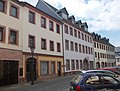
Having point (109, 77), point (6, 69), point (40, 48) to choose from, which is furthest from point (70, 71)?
point (109, 77)

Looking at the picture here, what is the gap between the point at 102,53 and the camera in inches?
2534

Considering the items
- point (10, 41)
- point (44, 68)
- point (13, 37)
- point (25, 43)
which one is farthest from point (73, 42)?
point (10, 41)

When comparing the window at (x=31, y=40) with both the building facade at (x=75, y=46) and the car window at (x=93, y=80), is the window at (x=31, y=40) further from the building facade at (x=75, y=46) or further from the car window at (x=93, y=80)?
the car window at (x=93, y=80)

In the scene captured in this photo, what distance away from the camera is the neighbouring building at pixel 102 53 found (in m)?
59.0

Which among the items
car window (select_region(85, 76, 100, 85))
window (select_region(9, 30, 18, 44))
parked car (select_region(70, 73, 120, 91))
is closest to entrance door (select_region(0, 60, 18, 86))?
window (select_region(9, 30, 18, 44))

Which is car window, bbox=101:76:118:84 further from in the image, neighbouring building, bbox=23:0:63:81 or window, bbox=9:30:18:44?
neighbouring building, bbox=23:0:63:81

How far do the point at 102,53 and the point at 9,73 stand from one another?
45382 mm

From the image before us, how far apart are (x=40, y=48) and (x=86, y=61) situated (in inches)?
870

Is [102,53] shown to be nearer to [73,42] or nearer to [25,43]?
[73,42]

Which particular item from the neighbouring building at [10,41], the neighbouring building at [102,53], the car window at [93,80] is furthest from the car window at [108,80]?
the neighbouring building at [102,53]

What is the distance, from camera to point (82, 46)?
47.6 meters

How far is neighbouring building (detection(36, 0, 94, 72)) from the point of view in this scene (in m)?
38.9

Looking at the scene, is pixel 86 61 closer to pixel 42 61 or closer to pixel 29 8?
pixel 42 61

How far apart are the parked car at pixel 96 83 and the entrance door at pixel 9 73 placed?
45.7 feet
